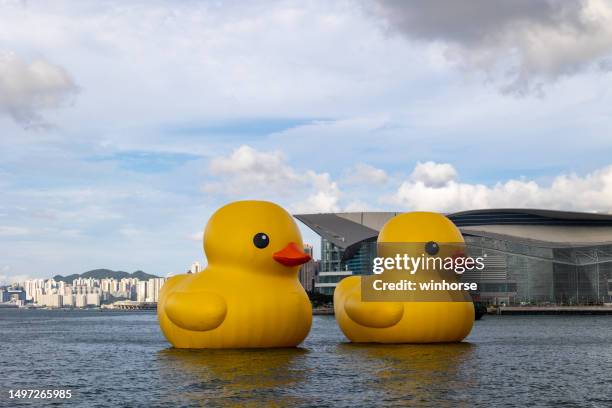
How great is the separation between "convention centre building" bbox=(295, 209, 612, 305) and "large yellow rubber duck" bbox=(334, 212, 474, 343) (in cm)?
9366

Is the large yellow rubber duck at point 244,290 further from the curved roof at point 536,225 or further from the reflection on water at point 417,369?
the curved roof at point 536,225

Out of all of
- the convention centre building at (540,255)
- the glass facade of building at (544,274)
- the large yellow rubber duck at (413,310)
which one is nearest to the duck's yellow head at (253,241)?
the large yellow rubber duck at (413,310)

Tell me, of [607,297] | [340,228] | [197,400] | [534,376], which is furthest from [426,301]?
[340,228]

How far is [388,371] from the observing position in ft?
89.0

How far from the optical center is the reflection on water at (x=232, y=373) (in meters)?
22.3

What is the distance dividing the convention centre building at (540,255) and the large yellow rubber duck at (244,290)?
98.0 metres

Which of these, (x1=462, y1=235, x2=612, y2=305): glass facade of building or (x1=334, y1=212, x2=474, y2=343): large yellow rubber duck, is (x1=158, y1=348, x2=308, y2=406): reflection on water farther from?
(x1=462, y1=235, x2=612, y2=305): glass facade of building

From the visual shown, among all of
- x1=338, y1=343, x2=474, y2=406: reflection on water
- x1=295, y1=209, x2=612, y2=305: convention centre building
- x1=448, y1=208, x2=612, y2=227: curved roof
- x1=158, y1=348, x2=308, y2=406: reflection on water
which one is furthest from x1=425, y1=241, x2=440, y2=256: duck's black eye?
x1=448, y1=208, x2=612, y2=227: curved roof

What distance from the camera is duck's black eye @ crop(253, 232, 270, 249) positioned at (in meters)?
30.5

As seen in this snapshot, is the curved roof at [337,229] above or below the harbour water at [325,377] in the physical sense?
above

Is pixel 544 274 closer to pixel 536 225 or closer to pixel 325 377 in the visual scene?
pixel 536 225

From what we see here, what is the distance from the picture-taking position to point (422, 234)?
33.5 m

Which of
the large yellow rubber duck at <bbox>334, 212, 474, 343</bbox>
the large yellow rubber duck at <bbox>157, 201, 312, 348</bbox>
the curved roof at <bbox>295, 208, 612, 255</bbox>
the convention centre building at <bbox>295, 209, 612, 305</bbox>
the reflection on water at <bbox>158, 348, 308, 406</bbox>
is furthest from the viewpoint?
the curved roof at <bbox>295, 208, 612, 255</bbox>

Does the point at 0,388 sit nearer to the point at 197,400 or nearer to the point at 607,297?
the point at 197,400
